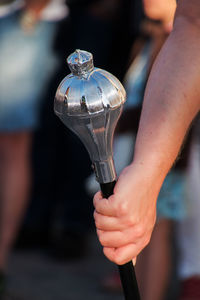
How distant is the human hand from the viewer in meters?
1.27

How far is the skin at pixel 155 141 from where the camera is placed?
1280mm

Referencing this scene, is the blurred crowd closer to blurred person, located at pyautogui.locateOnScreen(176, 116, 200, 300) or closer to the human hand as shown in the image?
blurred person, located at pyautogui.locateOnScreen(176, 116, 200, 300)

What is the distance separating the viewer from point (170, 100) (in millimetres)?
1380

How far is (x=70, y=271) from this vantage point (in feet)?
12.6

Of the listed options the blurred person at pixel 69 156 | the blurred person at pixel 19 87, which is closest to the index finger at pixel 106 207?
the blurred person at pixel 19 87

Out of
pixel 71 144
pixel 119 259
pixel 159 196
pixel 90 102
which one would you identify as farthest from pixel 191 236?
pixel 71 144

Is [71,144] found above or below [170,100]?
below

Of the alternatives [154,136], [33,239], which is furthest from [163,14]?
[33,239]

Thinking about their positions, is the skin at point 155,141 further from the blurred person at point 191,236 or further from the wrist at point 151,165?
the blurred person at point 191,236

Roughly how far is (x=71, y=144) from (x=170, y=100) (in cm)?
287

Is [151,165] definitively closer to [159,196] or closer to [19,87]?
[159,196]

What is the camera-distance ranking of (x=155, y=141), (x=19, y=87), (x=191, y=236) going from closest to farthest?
(x=155, y=141) < (x=191, y=236) < (x=19, y=87)

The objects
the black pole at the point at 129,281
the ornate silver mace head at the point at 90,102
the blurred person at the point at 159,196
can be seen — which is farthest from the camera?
the blurred person at the point at 159,196

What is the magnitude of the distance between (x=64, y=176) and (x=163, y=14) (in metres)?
2.03
